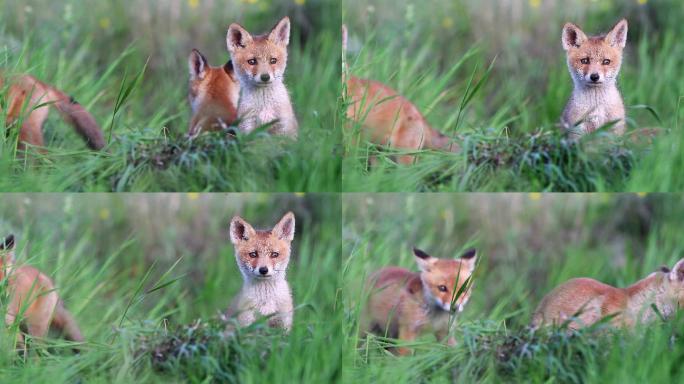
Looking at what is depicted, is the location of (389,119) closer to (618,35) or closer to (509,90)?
(509,90)

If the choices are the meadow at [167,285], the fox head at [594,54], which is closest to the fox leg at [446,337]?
the meadow at [167,285]

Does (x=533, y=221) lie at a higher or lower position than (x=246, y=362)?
higher

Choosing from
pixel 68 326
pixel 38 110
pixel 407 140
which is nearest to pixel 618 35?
pixel 407 140

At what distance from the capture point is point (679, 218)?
317 inches

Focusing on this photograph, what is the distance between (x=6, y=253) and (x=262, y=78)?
178cm

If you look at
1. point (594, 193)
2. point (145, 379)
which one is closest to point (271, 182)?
point (145, 379)

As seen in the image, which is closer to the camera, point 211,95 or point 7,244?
point 7,244

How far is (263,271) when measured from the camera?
7848 millimetres

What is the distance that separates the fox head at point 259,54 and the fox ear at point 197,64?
7.1 inches

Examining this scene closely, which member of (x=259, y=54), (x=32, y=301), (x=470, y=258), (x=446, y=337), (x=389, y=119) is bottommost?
(x=446, y=337)

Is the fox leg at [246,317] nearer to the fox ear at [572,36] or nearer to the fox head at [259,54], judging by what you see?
the fox head at [259,54]

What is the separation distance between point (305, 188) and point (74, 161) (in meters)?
1.34

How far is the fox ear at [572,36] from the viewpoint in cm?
802

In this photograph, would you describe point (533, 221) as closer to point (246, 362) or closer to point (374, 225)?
point (374, 225)
